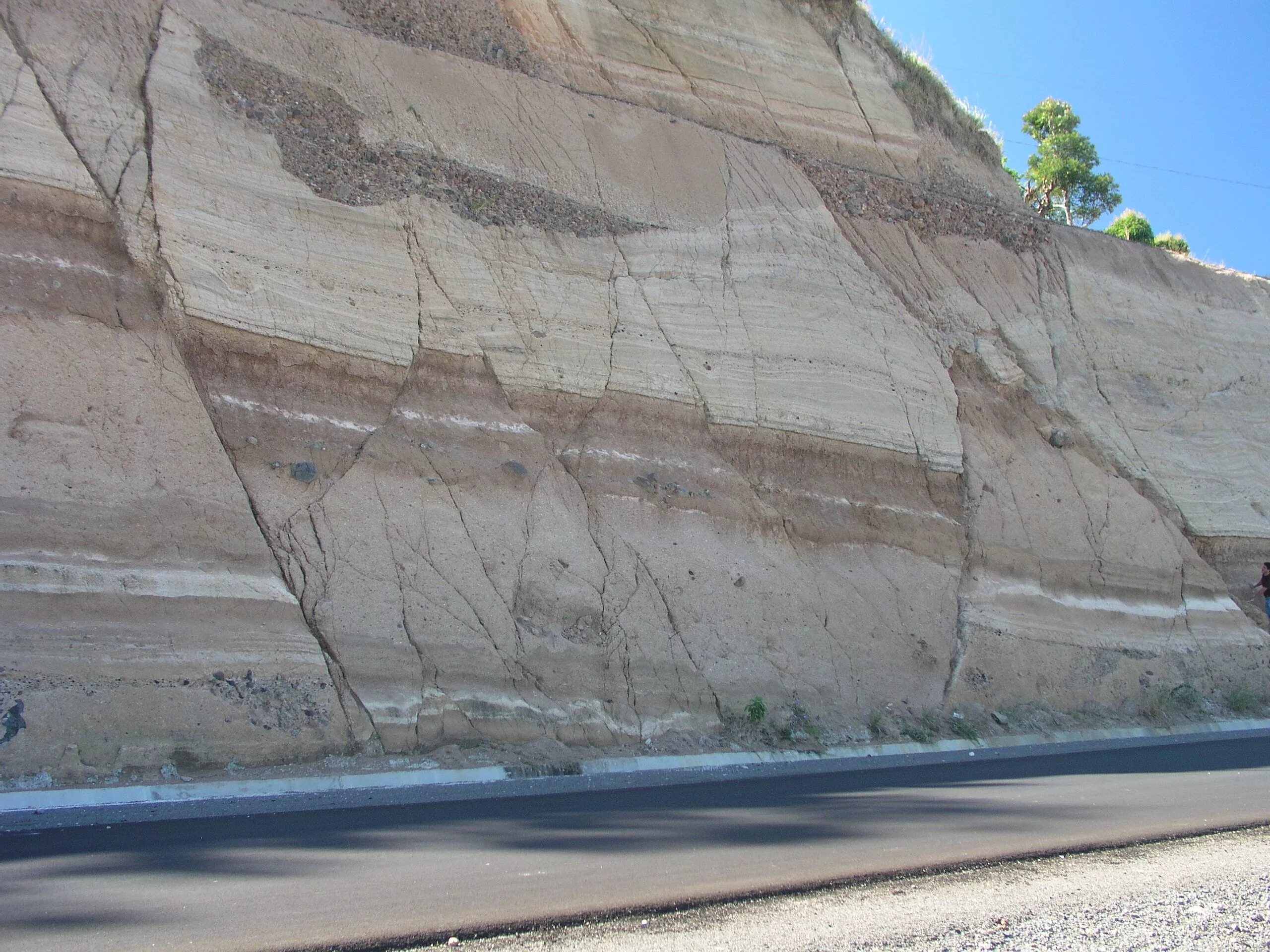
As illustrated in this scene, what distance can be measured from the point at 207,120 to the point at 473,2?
4.62m

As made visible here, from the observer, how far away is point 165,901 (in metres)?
4.02

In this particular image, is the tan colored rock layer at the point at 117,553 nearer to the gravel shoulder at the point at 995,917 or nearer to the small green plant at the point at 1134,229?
the gravel shoulder at the point at 995,917

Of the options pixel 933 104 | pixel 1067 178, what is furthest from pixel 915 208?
pixel 1067 178

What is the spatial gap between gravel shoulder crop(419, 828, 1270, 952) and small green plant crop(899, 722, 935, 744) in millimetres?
3969

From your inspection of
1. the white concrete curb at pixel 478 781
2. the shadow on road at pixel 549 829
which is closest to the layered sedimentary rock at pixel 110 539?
the white concrete curb at pixel 478 781

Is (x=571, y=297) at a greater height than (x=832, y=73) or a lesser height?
lesser

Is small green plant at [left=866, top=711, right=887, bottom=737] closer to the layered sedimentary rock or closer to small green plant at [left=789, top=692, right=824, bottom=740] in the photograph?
small green plant at [left=789, top=692, right=824, bottom=740]

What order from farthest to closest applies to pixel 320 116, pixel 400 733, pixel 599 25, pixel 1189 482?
1. pixel 1189 482
2. pixel 599 25
3. pixel 320 116
4. pixel 400 733

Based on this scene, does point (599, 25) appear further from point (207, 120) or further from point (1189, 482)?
point (1189, 482)

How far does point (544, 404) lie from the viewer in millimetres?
9469

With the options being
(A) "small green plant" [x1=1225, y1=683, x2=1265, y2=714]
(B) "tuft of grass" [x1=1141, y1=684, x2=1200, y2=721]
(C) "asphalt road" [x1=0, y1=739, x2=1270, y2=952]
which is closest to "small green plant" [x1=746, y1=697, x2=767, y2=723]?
(C) "asphalt road" [x1=0, y1=739, x2=1270, y2=952]

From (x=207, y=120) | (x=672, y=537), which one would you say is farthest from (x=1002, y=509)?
(x=207, y=120)

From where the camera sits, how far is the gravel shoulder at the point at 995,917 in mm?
4012

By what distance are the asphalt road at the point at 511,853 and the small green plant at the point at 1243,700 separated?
5.65 metres
